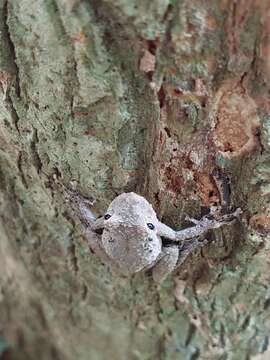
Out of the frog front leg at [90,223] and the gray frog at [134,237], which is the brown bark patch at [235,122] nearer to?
the gray frog at [134,237]

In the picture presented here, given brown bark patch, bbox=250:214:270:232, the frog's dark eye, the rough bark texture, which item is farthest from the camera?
the frog's dark eye

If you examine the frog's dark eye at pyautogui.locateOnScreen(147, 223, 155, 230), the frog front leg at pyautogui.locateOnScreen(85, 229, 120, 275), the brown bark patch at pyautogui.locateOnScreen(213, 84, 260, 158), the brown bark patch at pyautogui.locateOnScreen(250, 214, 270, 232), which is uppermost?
the brown bark patch at pyautogui.locateOnScreen(213, 84, 260, 158)

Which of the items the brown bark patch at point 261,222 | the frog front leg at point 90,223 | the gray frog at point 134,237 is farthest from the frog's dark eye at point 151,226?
the brown bark patch at point 261,222

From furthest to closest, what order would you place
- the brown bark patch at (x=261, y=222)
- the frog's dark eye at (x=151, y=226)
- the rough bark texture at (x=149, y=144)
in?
the frog's dark eye at (x=151, y=226)
the brown bark patch at (x=261, y=222)
the rough bark texture at (x=149, y=144)

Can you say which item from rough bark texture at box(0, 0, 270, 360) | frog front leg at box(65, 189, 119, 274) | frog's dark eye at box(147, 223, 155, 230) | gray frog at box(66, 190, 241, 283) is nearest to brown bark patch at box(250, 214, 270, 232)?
rough bark texture at box(0, 0, 270, 360)

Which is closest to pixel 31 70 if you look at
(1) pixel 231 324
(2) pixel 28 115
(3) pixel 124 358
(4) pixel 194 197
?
(2) pixel 28 115

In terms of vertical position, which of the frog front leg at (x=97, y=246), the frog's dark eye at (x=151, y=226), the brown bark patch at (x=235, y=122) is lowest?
the frog front leg at (x=97, y=246)

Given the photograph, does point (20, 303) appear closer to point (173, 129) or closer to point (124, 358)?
point (124, 358)

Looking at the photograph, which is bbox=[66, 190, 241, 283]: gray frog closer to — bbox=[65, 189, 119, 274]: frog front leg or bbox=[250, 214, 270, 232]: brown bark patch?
bbox=[65, 189, 119, 274]: frog front leg

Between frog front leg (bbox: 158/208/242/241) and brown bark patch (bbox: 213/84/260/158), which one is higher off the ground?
brown bark patch (bbox: 213/84/260/158)
